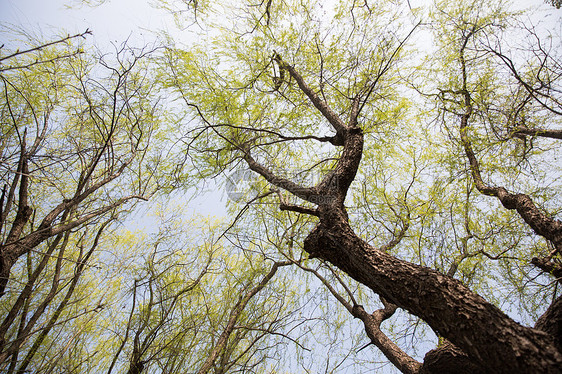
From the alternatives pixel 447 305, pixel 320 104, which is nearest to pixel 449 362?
pixel 447 305

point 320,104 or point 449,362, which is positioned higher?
point 320,104

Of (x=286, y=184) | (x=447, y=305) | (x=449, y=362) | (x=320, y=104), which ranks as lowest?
(x=449, y=362)

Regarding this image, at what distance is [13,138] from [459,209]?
4674 millimetres

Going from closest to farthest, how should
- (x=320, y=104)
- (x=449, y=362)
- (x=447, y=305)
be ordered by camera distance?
(x=447, y=305)
(x=449, y=362)
(x=320, y=104)

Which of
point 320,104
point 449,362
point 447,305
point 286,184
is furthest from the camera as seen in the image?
point 320,104

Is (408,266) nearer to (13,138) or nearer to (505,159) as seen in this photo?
(505,159)

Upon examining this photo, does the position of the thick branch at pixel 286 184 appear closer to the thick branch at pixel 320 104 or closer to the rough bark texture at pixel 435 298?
the rough bark texture at pixel 435 298

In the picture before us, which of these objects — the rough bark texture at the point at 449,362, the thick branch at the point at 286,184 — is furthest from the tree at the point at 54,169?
the rough bark texture at the point at 449,362

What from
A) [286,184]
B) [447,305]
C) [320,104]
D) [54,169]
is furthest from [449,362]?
[54,169]

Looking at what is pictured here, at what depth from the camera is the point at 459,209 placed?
3324 mm

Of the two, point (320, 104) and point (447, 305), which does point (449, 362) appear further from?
point (320, 104)

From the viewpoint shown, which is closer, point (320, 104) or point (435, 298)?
point (435, 298)

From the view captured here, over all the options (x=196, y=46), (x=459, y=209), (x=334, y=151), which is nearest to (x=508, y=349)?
(x=459, y=209)

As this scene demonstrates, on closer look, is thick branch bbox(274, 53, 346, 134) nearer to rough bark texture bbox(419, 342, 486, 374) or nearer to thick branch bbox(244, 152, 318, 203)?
thick branch bbox(244, 152, 318, 203)
